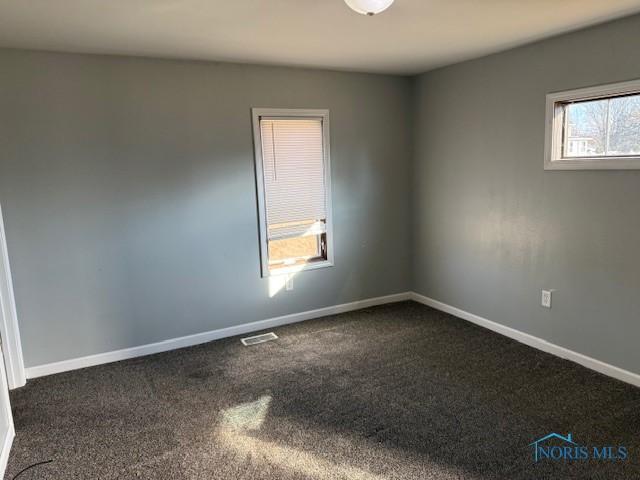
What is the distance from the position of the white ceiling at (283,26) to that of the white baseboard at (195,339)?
7.23ft

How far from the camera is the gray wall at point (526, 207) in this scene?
2.89 metres

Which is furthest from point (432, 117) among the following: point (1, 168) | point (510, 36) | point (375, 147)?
point (1, 168)

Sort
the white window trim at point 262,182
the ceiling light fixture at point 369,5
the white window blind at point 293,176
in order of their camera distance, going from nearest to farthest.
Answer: the ceiling light fixture at point 369,5, the white window trim at point 262,182, the white window blind at point 293,176

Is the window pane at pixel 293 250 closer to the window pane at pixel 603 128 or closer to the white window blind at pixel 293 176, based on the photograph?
the white window blind at pixel 293 176

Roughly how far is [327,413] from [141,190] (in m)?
2.13

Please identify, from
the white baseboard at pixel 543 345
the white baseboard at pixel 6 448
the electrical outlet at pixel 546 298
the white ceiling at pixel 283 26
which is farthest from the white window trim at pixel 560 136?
the white baseboard at pixel 6 448

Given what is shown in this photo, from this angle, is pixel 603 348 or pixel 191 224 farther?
pixel 191 224

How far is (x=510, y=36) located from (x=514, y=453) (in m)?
2.61

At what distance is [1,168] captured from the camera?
9.95 ft

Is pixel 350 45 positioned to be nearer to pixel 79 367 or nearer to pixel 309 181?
pixel 309 181

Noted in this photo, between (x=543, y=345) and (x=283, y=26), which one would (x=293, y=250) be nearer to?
(x=283, y=26)

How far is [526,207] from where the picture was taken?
3486mm

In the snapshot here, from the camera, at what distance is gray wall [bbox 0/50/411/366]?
10.3ft

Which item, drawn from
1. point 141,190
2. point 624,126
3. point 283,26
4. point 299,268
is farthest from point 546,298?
point 141,190
